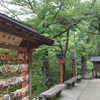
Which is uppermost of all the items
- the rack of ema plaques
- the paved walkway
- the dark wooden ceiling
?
the dark wooden ceiling

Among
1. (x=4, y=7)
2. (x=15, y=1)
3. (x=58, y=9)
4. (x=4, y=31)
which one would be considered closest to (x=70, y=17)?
(x=58, y=9)

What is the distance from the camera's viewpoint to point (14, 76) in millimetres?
4707

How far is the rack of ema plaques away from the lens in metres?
3.96

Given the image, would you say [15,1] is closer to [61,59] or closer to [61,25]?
[61,25]

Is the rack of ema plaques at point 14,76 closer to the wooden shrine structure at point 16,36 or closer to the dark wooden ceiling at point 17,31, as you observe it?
the wooden shrine structure at point 16,36

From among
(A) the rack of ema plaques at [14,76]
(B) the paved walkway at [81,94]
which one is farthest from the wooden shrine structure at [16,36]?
(B) the paved walkway at [81,94]

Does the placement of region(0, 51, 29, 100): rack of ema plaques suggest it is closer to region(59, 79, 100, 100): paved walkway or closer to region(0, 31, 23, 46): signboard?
region(0, 31, 23, 46): signboard

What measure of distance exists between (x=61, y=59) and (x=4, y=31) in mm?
6067

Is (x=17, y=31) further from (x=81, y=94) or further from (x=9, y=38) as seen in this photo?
(x=81, y=94)

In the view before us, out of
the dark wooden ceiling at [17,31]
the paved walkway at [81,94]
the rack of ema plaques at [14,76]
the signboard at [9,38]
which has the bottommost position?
the paved walkway at [81,94]

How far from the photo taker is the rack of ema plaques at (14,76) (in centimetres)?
396

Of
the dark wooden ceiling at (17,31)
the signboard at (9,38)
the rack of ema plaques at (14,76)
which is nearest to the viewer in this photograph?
the dark wooden ceiling at (17,31)

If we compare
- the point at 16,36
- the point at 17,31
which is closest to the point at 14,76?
the point at 16,36

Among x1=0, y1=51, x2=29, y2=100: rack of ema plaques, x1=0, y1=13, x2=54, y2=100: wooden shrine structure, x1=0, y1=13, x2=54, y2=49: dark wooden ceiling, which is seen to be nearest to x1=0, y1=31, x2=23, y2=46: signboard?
x1=0, y1=13, x2=54, y2=100: wooden shrine structure
